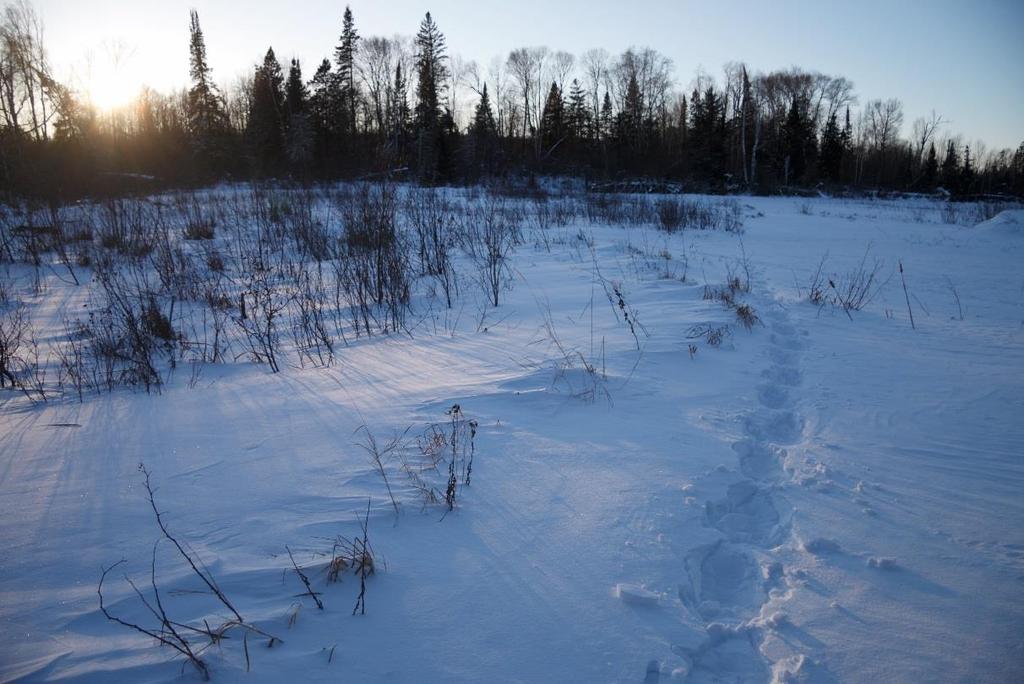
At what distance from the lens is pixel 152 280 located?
667cm

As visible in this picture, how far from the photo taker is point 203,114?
31172 millimetres

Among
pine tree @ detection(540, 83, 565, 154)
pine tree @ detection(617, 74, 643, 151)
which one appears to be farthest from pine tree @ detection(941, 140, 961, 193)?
pine tree @ detection(540, 83, 565, 154)

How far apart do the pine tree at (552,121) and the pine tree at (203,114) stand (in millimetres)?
22247

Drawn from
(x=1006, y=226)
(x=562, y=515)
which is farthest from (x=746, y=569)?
(x=1006, y=226)

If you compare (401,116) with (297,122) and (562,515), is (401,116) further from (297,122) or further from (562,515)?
(562,515)

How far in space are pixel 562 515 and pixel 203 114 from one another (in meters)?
38.1

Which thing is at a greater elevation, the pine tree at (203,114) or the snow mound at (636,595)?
the pine tree at (203,114)

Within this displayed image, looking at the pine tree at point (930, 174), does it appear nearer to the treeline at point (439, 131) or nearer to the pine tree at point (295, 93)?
the treeline at point (439, 131)

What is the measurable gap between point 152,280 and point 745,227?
13.4 m

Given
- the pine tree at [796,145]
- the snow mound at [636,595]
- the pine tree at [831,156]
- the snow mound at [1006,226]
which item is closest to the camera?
the snow mound at [636,595]

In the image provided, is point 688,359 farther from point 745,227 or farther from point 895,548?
point 745,227

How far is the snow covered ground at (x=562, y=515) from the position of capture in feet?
4.78

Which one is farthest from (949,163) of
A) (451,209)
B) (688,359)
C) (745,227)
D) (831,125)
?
(688,359)

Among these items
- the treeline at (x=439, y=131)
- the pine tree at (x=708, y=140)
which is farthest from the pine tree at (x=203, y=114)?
the pine tree at (x=708, y=140)
